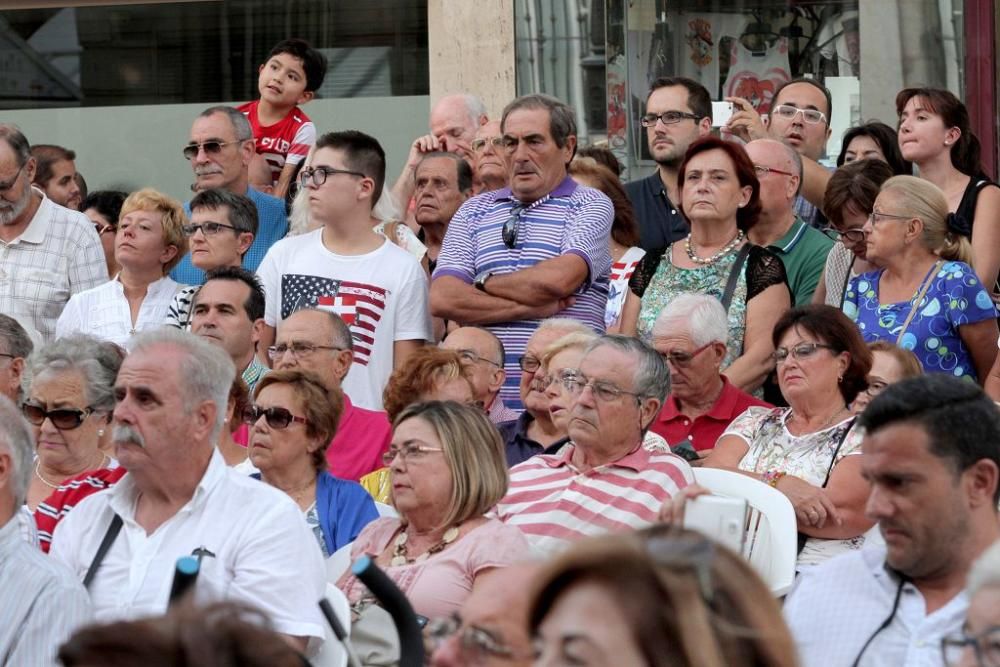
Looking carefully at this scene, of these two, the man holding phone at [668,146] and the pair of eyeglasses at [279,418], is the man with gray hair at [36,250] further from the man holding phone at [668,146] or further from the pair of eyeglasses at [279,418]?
the pair of eyeglasses at [279,418]

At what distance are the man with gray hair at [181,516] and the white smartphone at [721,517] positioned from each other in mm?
1176

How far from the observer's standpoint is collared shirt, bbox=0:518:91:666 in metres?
4.41

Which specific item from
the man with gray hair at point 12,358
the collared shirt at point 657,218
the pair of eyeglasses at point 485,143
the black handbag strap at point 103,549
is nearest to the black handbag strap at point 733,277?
the collared shirt at point 657,218

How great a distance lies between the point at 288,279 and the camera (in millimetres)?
7738

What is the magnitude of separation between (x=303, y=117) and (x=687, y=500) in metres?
5.90

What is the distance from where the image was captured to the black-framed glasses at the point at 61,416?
608 centimetres

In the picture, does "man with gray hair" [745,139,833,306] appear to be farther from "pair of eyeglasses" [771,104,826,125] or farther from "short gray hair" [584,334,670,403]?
"short gray hair" [584,334,670,403]

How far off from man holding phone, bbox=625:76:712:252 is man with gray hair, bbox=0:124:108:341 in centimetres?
273

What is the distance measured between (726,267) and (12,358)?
9.34 ft

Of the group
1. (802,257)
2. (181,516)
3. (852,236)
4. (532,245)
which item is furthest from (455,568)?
(802,257)

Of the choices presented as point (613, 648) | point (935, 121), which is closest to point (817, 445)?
point (935, 121)

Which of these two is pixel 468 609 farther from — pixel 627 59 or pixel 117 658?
pixel 627 59

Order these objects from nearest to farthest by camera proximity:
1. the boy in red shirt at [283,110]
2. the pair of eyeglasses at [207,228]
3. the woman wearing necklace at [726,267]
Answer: the woman wearing necklace at [726,267]
the pair of eyeglasses at [207,228]
the boy in red shirt at [283,110]

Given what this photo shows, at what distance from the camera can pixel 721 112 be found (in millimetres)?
9336
